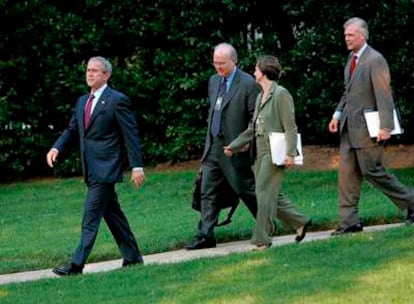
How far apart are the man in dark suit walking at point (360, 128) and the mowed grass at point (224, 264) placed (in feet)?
2.84

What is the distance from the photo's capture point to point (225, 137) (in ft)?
35.9

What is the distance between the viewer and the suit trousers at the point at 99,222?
9.60 metres

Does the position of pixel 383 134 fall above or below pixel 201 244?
above

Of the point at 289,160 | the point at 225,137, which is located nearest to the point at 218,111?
the point at 225,137

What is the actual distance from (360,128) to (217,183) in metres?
1.51

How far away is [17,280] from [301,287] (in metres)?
3.02

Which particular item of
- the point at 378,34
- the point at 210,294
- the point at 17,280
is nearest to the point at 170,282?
the point at 210,294

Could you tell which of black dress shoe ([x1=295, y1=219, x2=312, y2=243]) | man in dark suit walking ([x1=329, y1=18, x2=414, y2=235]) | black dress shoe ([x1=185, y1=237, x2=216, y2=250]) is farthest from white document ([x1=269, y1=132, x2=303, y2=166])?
black dress shoe ([x1=185, y1=237, x2=216, y2=250])

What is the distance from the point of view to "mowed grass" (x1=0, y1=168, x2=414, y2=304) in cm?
774

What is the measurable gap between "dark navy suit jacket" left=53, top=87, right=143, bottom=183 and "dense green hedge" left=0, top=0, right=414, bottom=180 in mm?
7986

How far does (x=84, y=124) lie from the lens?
9.80 metres

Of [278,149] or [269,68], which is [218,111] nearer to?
[269,68]

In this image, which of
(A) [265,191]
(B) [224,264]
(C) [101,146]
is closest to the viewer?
(B) [224,264]

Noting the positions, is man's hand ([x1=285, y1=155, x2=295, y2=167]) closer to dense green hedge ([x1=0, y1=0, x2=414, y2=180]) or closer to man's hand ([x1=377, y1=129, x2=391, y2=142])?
man's hand ([x1=377, y1=129, x2=391, y2=142])
